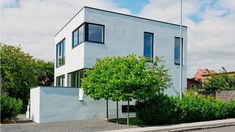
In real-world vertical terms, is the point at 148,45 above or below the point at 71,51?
above

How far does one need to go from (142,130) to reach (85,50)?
302 inches

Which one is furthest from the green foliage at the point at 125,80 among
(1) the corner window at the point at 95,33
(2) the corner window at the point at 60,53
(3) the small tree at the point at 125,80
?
(2) the corner window at the point at 60,53

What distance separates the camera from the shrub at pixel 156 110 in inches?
733

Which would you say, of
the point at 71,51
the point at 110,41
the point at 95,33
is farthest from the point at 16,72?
the point at 110,41

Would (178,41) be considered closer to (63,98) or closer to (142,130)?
(63,98)

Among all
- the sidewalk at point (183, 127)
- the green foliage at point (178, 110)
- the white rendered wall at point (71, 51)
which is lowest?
the sidewalk at point (183, 127)

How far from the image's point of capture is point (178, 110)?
64.1 ft

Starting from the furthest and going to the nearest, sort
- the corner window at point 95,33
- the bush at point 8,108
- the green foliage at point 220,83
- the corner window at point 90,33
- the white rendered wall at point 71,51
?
the green foliage at point 220,83 → the white rendered wall at point 71,51 → the corner window at point 95,33 → the corner window at point 90,33 → the bush at point 8,108

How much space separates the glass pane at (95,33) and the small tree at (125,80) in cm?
373

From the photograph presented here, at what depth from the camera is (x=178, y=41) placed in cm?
2719

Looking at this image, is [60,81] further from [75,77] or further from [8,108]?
[8,108]

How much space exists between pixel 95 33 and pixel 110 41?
1.18m

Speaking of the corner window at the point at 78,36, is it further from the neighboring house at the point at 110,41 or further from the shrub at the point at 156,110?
the shrub at the point at 156,110

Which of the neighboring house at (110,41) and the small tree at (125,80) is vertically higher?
the neighboring house at (110,41)
